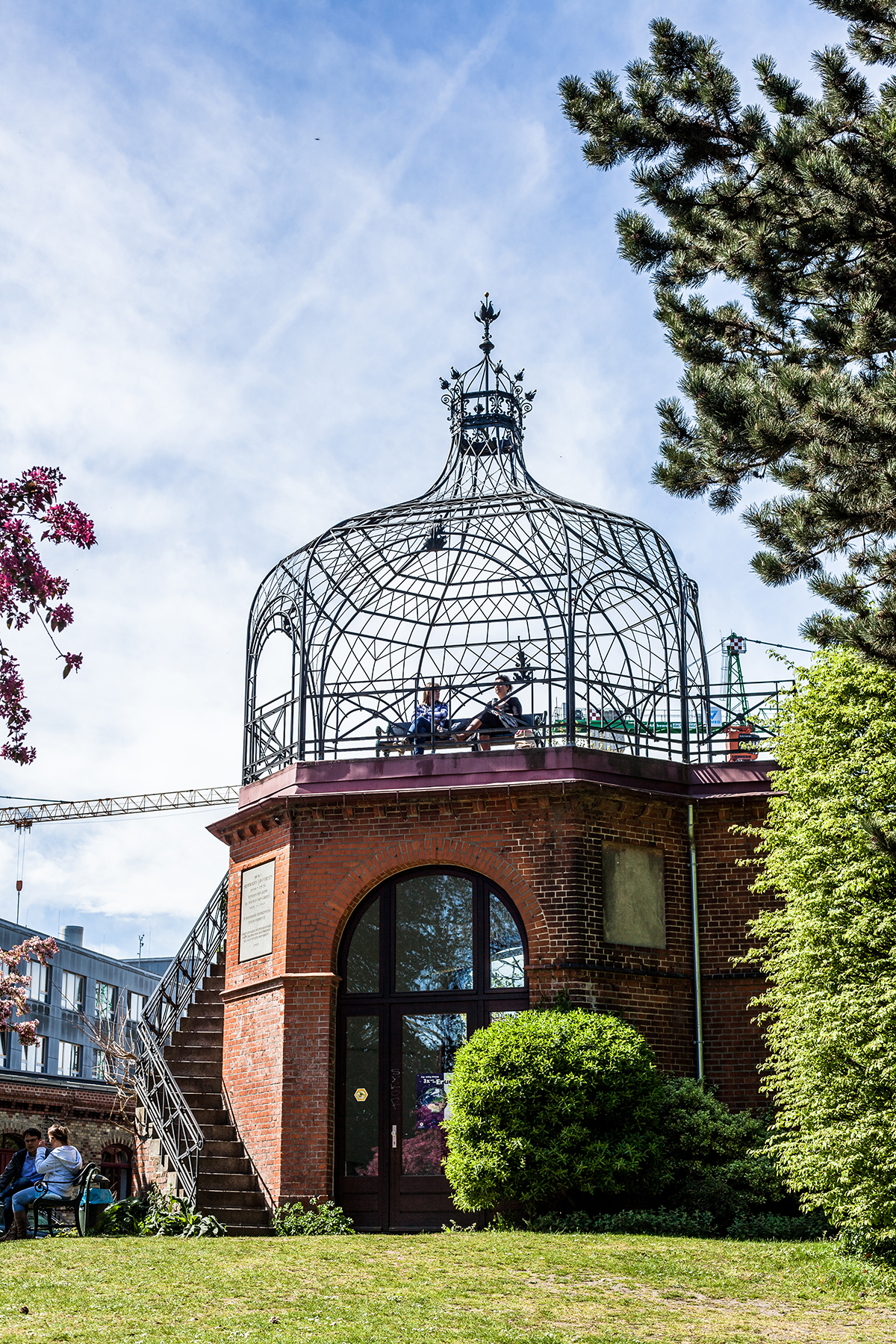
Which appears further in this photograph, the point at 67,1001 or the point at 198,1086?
the point at 67,1001

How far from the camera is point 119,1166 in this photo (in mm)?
34875

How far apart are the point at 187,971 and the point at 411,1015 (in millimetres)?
5743

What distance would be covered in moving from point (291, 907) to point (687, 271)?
964 centimetres

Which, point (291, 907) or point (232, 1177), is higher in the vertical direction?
point (291, 907)

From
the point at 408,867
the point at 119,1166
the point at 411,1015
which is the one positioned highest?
the point at 408,867

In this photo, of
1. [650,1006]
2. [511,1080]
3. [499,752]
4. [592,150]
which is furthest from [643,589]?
[592,150]

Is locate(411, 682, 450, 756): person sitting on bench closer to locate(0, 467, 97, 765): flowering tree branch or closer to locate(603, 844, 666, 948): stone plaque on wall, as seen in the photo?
locate(603, 844, 666, 948): stone plaque on wall

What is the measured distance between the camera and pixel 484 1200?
49.0 ft

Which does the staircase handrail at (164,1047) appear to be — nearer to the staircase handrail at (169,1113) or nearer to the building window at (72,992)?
the staircase handrail at (169,1113)

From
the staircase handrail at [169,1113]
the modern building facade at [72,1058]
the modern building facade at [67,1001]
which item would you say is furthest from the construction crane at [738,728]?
the modern building facade at [67,1001]

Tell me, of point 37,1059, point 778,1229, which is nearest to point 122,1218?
point 778,1229

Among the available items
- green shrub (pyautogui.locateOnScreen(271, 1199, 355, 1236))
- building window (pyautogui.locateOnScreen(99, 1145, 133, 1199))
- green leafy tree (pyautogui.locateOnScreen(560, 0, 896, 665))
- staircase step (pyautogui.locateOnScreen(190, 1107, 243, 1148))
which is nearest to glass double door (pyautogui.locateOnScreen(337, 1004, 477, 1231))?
green shrub (pyautogui.locateOnScreen(271, 1199, 355, 1236))

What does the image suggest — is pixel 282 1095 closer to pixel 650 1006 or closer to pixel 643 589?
pixel 650 1006

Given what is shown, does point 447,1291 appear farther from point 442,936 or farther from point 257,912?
point 257,912
